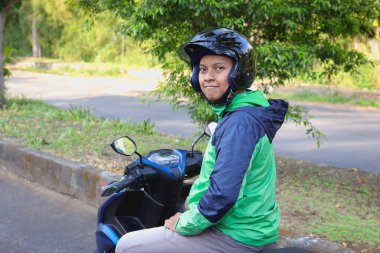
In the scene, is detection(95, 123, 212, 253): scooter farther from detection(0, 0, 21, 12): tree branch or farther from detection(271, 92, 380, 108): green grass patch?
detection(271, 92, 380, 108): green grass patch

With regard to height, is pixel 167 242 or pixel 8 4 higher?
pixel 8 4

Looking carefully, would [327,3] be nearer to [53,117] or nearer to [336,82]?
[53,117]

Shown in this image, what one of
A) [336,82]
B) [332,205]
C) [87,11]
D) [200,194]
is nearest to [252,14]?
[332,205]

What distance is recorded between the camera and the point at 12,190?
5.70 metres

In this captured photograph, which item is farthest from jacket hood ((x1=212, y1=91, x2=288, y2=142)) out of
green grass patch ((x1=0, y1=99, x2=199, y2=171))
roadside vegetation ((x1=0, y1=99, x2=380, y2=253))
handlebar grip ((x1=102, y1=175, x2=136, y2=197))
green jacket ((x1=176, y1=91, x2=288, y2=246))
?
green grass patch ((x1=0, y1=99, x2=199, y2=171))

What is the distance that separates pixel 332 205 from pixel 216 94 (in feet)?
9.43

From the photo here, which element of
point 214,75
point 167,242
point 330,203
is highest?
point 214,75

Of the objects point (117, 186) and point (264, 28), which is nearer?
point (117, 186)

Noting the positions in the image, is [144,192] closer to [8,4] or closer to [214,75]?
[214,75]

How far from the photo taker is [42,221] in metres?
4.76

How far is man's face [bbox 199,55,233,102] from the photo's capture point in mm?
2098

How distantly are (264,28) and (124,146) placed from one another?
11.5 feet

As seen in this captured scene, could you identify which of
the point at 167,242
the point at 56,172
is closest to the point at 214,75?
the point at 167,242

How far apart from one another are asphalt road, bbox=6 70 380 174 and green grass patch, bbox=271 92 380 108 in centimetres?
58
